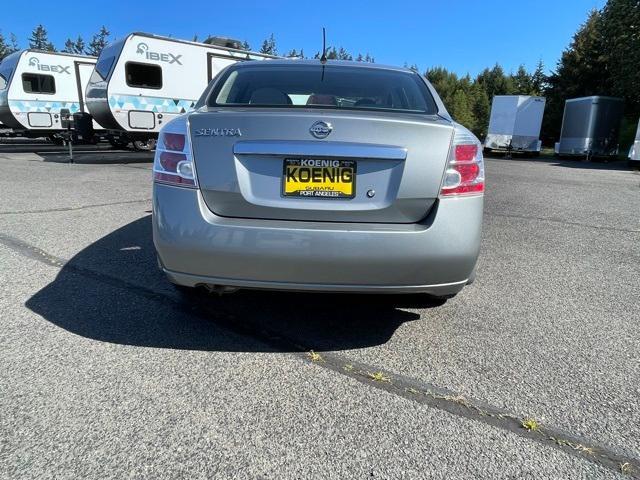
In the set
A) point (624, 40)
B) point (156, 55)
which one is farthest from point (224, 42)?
point (624, 40)

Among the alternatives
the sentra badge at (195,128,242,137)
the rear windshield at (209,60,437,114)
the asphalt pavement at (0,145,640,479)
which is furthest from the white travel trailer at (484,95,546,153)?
the sentra badge at (195,128,242,137)

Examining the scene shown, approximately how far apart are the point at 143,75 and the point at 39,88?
659 centimetres

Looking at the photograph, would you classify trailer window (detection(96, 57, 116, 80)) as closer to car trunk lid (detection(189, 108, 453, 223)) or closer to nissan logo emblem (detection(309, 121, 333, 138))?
car trunk lid (detection(189, 108, 453, 223))

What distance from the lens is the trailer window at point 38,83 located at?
55.1 feet

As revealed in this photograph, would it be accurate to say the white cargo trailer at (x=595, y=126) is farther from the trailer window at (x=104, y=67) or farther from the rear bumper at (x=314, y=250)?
the rear bumper at (x=314, y=250)

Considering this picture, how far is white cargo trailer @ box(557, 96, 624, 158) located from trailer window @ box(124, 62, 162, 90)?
21.8 metres

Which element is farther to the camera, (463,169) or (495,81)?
(495,81)

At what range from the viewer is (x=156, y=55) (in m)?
13.1

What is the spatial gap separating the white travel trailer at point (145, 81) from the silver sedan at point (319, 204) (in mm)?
11774

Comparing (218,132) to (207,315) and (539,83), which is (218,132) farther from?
(539,83)

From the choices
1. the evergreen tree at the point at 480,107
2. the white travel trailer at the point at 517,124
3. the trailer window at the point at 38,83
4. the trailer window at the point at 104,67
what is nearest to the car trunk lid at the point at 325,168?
the trailer window at the point at 104,67

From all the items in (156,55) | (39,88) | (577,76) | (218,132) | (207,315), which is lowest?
(207,315)

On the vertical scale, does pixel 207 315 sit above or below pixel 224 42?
below

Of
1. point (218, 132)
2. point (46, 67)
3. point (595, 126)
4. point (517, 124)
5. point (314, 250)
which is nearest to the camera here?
point (314, 250)
